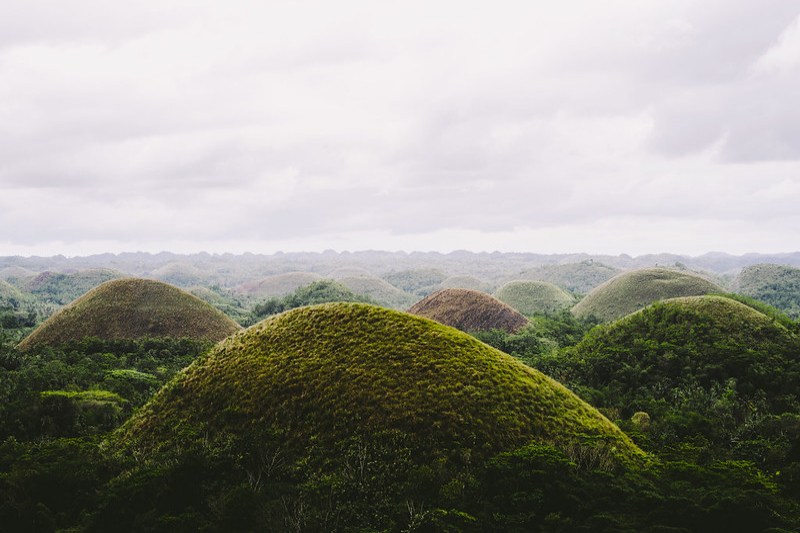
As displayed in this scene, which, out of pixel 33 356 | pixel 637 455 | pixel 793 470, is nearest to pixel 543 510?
pixel 637 455

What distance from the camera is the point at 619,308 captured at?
71.2 metres

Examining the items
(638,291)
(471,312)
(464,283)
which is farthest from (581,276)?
(471,312)

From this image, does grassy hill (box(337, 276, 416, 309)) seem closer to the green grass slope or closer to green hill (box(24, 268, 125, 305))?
the green grass slope

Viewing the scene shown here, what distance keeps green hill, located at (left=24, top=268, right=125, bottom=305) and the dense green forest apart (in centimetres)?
12166

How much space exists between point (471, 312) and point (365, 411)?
1910 inches

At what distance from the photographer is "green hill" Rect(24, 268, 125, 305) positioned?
131875 mm

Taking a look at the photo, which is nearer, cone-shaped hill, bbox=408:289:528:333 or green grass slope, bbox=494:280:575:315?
cone-shaped hill, bbox=408:289:528:333

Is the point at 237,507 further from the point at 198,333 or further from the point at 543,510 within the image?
the point at 198,333

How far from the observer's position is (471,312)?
65250 millimetres

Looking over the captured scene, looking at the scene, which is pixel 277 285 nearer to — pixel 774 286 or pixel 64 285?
pixel 64 285

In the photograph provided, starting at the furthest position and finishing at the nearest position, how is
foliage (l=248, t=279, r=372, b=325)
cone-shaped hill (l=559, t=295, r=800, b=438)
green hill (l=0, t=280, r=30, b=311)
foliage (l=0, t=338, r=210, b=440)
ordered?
green hill (l=0, t=280, r=30, b=311), foliage (l=248, t=279, r=372, b=325), cone-shaped hill (l=559, t=295, r=800, b=438), foliage (l=0, t=338, r=210, b=440)

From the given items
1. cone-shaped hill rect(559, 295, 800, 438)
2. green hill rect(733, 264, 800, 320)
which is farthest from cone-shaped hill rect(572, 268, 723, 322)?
cone-shaped hill rect(559, 295, 800, 438)

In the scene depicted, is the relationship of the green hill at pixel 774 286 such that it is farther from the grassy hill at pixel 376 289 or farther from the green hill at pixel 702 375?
the grassy hill at pixel 376 289

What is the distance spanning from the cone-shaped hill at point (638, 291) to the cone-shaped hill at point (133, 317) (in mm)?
51377
